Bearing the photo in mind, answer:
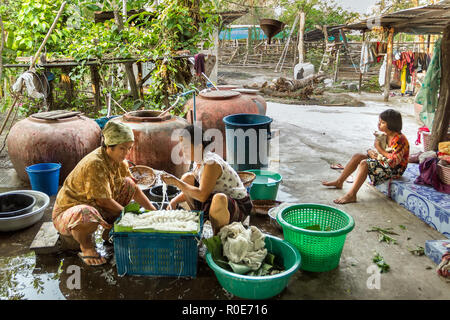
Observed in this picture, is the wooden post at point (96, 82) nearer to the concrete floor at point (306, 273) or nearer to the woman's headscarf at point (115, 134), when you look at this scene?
the concrete floor at point (306, 273)

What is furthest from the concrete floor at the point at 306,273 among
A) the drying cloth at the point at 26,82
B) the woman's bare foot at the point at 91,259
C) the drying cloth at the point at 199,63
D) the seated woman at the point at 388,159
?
the drying cloth at the point at 199,63

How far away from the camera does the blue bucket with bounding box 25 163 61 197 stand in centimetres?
409

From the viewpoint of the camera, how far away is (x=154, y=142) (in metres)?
4.56

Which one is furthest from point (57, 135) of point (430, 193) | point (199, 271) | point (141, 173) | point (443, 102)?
point (443, 102)

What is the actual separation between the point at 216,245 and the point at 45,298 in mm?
1263

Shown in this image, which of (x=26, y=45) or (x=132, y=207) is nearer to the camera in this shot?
(x=132, y=207)

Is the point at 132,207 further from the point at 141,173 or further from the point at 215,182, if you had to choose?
the point at 141,173

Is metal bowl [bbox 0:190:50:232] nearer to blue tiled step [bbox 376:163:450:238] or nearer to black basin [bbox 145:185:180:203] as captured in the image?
black basin [bbox 145:185:180:203]

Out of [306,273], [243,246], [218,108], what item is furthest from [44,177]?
[306,273]

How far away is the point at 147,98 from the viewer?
6.44m

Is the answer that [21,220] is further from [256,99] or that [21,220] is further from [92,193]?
[256,99]

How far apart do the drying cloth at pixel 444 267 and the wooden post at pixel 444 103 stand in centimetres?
274

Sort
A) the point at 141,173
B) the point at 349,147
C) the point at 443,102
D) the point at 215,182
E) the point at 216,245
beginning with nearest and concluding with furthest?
the point at 216,245
the point at 215,182
the point at 141,173
the point at 443,102
the point at 349,147
